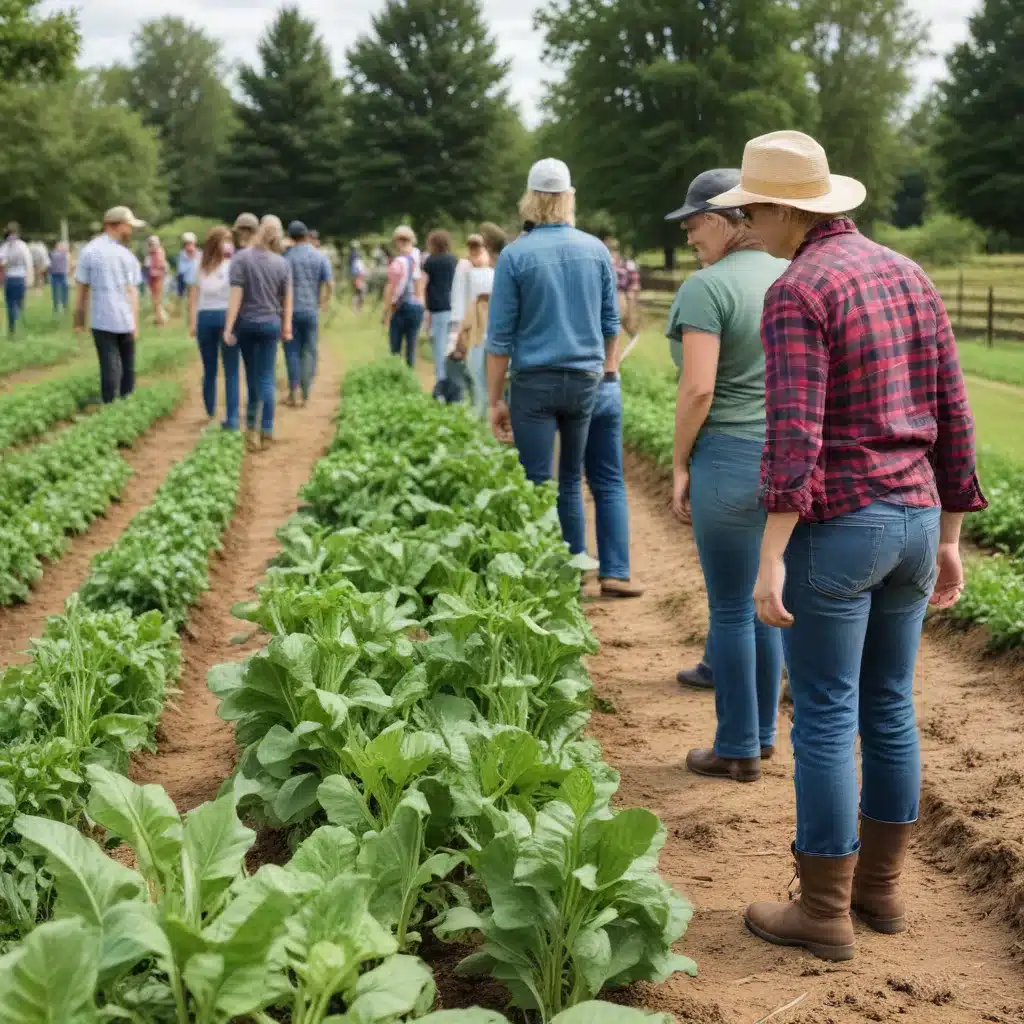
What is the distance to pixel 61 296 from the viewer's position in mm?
27875

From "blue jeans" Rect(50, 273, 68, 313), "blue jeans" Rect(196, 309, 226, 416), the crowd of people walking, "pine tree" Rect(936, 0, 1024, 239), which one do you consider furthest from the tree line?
the crowd of people walking

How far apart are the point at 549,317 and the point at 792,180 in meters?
3.21

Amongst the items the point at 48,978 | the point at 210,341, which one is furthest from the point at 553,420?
the point at 210,341

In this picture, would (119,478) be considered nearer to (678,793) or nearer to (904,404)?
(678,793)

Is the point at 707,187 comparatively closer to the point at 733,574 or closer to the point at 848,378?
the point at 733,574

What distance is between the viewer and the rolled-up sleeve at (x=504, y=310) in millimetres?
6602

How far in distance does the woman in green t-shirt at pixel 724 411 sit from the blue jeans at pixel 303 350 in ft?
32.8

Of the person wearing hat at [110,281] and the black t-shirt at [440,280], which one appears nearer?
the person wearing hat at [110,281]

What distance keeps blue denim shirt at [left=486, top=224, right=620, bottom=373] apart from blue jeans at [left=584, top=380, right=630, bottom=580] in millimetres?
492

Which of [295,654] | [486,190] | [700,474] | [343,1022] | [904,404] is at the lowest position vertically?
[343,1022]

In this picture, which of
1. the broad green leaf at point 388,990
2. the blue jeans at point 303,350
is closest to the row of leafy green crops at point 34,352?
the blue jeans at point 303,350

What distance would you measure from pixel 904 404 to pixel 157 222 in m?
70.9

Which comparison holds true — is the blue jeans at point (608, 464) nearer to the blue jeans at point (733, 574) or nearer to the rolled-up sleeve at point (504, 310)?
the rolled-up sleeve at point (504, 310)

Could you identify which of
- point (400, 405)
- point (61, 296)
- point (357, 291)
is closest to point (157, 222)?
point (357, 291)
